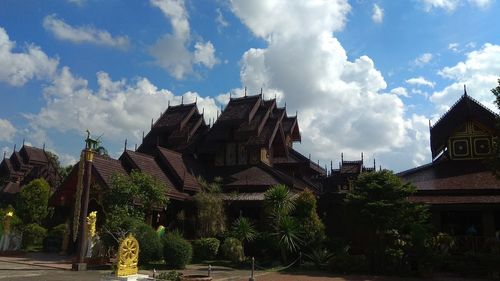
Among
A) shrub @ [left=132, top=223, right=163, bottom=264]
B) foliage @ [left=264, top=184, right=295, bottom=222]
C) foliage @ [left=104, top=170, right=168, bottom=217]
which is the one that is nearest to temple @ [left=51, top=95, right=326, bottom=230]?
foliage @ [left=104, top=170, right=168, bottom=217]

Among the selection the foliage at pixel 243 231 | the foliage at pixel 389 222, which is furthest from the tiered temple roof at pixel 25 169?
the foliage at pixel 389 222

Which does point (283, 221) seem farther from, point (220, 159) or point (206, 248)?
point (220, 159)

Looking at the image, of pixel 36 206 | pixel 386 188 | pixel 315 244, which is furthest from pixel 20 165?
pixel 386 188

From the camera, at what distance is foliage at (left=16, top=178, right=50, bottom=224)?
3139 cm

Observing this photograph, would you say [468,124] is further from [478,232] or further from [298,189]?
[298,189]

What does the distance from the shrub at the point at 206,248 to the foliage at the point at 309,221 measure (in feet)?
13.3

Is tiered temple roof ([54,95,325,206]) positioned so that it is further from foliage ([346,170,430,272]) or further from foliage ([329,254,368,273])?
foliage ([346,170,430,272])

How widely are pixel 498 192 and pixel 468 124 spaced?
18.8 ft

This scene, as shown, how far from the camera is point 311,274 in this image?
17.8 metres

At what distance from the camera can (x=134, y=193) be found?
21.7 metres

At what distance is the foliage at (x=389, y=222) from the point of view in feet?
57.2

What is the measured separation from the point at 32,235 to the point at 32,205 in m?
5.15

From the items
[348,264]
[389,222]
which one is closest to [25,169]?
[348,264]

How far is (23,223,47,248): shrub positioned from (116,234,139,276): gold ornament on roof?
61.0 feet
